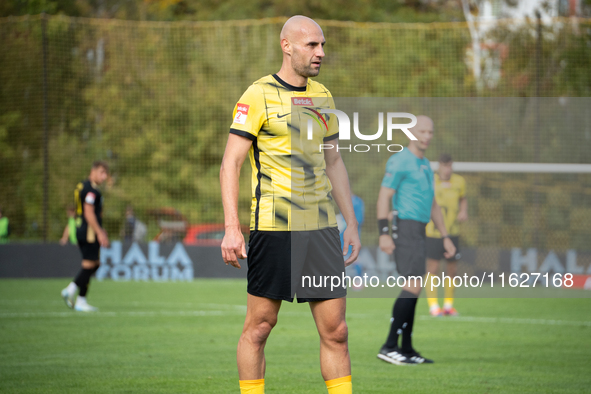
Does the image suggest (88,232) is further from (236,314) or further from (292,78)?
(292,78)

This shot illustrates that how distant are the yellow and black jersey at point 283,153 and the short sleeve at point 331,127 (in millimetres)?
120

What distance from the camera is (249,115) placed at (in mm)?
4086

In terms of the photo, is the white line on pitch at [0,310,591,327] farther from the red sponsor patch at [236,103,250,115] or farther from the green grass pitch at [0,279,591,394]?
the red sponsor patch at [236,103,250,115]

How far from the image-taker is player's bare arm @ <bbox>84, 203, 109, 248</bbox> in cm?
1101

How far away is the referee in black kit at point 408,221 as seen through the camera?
6.92m

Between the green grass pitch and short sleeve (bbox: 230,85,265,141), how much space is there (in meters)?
2.34

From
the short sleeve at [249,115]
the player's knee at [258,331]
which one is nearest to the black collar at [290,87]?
the short sleeve at [249,115]

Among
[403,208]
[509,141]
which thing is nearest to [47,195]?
[509,141]

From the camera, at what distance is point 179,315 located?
418 inches

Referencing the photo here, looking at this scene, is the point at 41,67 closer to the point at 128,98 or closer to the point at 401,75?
the point at 128,98

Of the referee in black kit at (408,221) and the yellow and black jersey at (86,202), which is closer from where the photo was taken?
the referee in black kit at (408,221)

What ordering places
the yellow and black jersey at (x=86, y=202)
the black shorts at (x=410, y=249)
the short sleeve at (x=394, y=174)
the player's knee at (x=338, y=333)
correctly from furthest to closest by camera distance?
the yellow and black jersey at (x=86, y=202), the short sleeve at (x=394, y=174), the black shorts at (x=410, y=249), the player's knee at (x=338, y=333)

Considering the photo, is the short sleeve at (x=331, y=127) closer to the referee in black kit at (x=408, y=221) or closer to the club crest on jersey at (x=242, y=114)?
the club crest on jersey at (x=242, y=114)

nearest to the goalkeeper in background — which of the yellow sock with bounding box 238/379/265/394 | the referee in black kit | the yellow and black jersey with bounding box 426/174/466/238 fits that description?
the yellow and black jersey with bounding box 426/174/466/238
